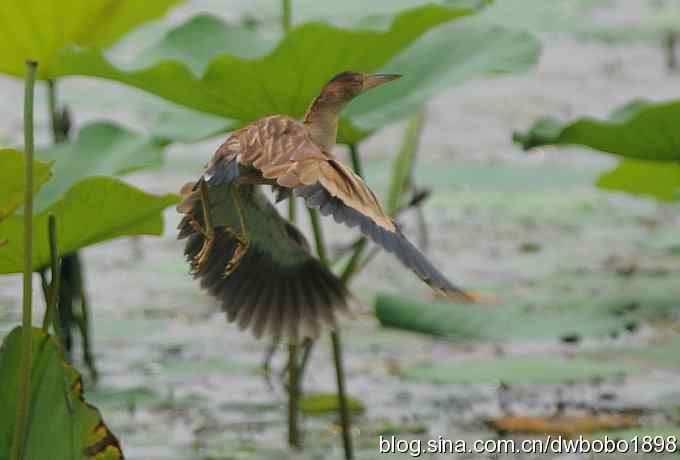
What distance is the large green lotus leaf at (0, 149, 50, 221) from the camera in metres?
1.56

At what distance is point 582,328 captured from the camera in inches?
97.5

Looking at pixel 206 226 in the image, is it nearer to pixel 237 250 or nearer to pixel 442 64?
pixel 237 250

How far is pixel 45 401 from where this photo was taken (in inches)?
62.4

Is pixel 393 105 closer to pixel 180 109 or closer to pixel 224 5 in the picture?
pixel 180 109

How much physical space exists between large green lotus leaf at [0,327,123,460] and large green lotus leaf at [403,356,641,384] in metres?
1.00

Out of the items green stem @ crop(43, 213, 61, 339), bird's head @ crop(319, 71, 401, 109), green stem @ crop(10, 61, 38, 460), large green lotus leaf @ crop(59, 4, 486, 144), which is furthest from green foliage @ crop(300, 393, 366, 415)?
green stem @ crop(10, 61, 38, 460)

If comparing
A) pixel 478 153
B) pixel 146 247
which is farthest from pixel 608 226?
pixel 146 247

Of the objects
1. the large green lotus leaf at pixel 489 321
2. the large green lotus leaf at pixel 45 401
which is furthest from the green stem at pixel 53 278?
the large green lotus leaf at pixel 489 321

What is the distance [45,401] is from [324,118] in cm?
47

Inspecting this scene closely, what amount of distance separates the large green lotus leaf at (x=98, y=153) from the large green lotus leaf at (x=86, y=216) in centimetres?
27

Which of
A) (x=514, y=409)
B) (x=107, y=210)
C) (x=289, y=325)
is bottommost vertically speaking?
(x=514, y=409)

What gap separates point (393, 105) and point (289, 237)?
34 cm

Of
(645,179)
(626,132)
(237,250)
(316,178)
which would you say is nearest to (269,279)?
(237,250)

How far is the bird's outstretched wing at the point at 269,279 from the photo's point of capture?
1.91 metres
